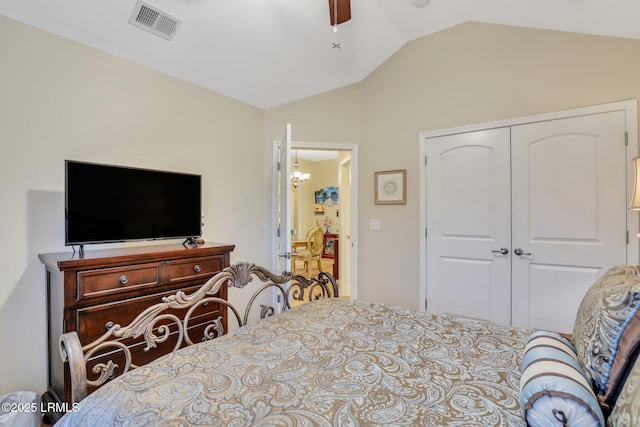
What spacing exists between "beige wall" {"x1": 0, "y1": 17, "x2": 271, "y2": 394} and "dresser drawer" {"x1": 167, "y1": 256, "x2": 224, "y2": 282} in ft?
2.36

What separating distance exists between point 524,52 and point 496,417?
110 inches

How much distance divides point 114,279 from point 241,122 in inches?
77.4

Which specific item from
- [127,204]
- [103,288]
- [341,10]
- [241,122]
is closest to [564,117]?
[341,10]

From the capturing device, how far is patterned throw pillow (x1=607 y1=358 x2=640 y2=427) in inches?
22.9

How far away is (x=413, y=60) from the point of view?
3.01 meters

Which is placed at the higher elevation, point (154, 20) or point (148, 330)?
point (154, 20)

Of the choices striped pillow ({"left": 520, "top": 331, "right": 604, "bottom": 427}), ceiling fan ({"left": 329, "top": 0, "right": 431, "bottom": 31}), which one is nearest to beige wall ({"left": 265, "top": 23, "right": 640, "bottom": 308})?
ceiling fan ({"left": 329, "top": 0, "right": 431, "bottom": 31})

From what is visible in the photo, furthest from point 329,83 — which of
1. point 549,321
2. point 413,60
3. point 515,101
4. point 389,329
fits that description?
point 549,321

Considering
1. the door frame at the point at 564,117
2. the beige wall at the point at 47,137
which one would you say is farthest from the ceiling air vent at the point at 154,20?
the door frame at the point at 564,117

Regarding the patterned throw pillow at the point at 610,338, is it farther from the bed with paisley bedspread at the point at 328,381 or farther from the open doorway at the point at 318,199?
the open doorway at the point at 318,199

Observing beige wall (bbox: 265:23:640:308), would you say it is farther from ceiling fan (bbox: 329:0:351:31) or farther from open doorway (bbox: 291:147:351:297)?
open doorway (bbox: 291:147:351:297)

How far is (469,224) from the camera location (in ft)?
8.96

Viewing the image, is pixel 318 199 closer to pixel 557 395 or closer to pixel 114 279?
pixel 114 279

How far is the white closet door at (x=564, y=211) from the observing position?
7.09ft
